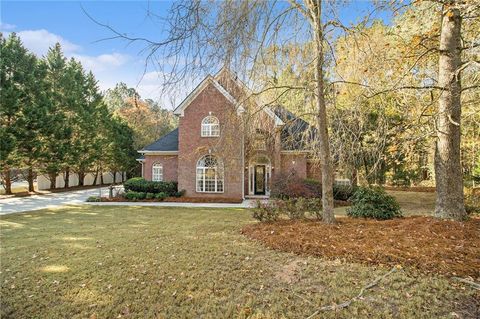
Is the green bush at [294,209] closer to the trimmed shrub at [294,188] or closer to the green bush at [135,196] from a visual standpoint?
the trimmed shrub at [294,188]

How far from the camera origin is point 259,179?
20.6 meters

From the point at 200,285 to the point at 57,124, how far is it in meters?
26.1

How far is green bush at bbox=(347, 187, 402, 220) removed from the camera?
375 inches

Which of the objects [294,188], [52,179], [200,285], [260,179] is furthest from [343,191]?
[52,179]

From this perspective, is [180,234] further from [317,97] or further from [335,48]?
[335,48]

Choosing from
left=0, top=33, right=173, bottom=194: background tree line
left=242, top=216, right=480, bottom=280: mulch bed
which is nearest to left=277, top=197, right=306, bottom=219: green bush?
left=242, top=216, right=480, bottom=280: mulch bed

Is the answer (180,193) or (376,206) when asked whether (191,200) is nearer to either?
(180,193)

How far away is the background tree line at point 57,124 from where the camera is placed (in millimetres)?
20875

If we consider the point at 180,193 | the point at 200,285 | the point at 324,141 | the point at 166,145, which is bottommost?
the point at 200,285

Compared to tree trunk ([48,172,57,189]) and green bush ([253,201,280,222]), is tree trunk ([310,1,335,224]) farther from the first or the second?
tree trunk ([48,172,57,189])

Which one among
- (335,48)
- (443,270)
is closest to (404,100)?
(335,48)

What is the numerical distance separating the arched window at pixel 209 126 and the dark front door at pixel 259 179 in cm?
424

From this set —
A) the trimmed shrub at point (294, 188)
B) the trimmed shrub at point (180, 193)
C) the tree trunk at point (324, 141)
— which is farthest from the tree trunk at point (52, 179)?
the tree trunk at point (324, 141)

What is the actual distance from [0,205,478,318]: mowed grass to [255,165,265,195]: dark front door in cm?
1346
